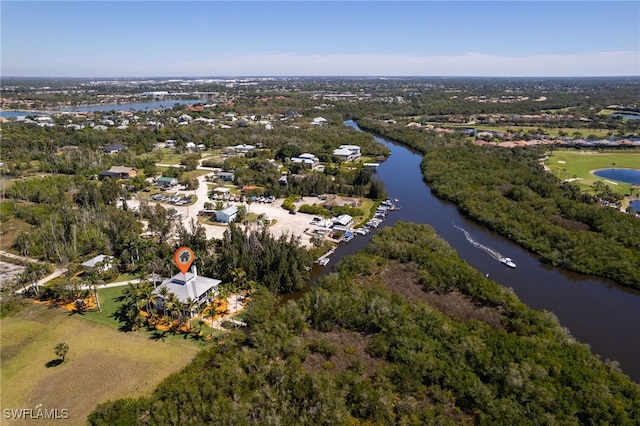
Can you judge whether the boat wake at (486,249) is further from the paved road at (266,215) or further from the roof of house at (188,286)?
the roof of house at (188,286)

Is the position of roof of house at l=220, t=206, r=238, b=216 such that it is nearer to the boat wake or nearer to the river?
the river

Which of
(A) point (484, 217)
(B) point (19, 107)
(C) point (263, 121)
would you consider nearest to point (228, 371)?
(A) point (484, 217)

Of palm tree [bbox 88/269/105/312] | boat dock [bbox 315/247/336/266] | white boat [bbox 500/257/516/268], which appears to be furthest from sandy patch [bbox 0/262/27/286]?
white boat [bbox 500/257/516/268]

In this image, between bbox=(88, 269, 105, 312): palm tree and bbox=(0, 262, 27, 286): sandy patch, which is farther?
bbox=(0, 262, 27, 286): sandy patch

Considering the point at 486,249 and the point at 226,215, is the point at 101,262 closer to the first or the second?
the point at 226,215

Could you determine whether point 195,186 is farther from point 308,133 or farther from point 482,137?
point 482,137

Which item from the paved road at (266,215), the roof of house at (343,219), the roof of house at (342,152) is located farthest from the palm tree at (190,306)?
the roof of house at (342,152)
